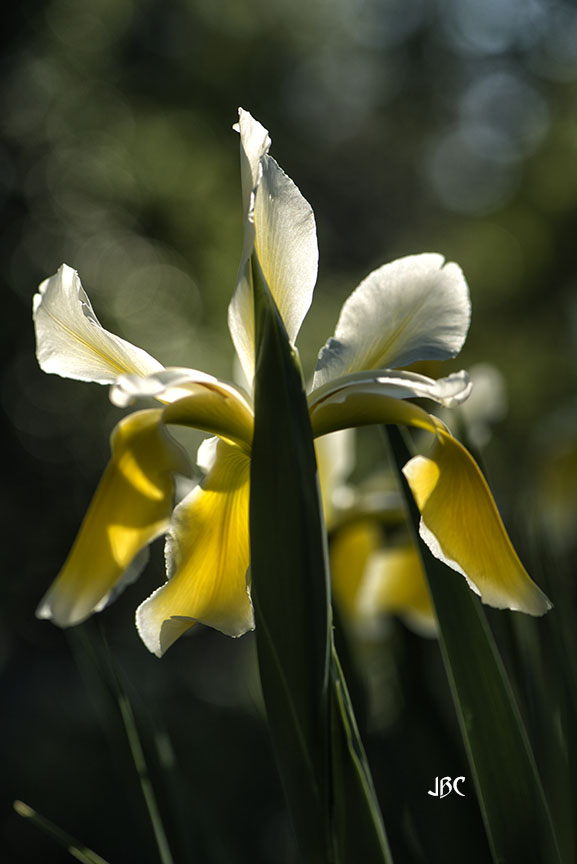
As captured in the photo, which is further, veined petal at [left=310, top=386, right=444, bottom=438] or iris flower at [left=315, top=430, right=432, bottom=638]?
iris flower at [left=315, top=430, right=432, bottom=638]

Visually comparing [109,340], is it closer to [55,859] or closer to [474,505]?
[474,505]

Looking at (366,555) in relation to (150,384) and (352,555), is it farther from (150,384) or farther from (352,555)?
(150,384)

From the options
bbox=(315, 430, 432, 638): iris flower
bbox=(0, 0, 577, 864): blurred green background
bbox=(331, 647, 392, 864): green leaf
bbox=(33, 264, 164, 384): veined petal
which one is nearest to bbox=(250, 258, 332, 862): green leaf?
bbox=(331, 647, 392, 864): green leaf

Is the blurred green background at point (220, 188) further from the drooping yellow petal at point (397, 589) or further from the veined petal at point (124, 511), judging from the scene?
the veined petal at point (124, 511)

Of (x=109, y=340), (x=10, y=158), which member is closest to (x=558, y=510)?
(x=109, y=340)

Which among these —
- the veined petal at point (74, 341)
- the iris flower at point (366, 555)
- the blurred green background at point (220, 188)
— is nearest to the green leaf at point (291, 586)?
the veined petal at point (74, 341)

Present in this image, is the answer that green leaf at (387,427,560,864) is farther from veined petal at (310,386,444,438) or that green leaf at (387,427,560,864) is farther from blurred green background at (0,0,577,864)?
blurred green background at (0,0,577,864)

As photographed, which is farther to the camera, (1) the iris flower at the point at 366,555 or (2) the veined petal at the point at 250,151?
(1) the iris flower at the point at 366,555
